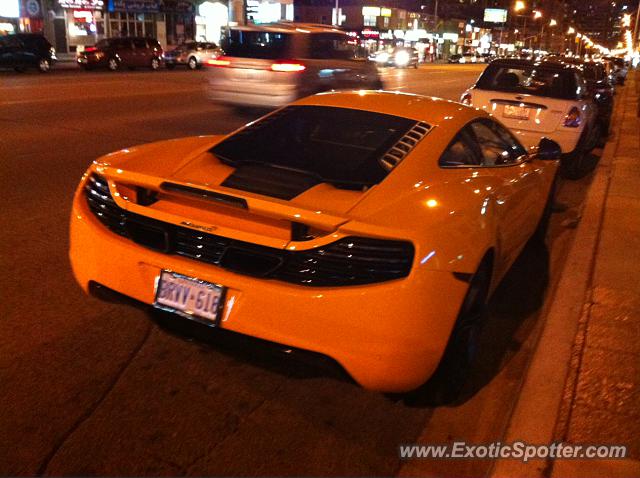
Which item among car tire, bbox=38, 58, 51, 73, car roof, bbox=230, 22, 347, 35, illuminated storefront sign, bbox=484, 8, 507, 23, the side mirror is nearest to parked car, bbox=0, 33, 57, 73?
car tire, bbox=38, 58, 51, 73

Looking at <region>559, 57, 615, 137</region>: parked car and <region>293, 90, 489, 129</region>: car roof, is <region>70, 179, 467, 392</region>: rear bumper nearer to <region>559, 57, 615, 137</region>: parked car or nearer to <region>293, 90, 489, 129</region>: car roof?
<region>293, 90, 489, 129</region>: car roof

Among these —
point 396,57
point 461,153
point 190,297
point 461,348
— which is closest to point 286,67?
point 461,153

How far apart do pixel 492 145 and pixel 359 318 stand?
7.71ft

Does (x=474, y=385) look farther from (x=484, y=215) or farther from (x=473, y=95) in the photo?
(x=473, y=95)

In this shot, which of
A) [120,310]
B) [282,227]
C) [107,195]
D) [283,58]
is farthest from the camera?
[283,58]

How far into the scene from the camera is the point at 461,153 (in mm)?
4012

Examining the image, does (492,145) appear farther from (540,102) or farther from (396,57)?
(396,57)

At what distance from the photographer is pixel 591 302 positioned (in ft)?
15.9

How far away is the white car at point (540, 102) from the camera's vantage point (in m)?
9.19

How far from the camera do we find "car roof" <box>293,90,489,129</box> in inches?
161

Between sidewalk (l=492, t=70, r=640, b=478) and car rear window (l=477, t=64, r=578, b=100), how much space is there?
354cm

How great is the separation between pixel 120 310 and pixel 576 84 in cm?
783

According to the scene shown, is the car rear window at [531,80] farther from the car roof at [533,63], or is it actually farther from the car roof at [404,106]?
the car roof at [404,106]

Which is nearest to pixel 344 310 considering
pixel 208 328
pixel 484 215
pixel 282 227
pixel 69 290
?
pixel 282 227
